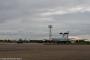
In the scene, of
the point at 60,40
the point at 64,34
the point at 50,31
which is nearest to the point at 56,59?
the point at 60,40

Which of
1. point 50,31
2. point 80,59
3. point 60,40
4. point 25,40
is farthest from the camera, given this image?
point 25,40

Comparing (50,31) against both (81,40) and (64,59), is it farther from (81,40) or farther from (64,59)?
(64,59)

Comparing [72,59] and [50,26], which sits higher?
[50,26]

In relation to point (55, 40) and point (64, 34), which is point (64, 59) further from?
point (64, 34)

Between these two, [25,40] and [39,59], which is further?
[25,40]

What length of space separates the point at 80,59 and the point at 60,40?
351 feet

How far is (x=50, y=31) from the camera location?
157 meters

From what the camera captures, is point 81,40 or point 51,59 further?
point 81,40

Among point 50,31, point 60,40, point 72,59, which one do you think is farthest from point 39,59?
point 50,31

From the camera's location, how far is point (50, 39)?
157500 mm

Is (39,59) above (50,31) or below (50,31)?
below

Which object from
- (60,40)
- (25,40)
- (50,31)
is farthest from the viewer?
(25,40)

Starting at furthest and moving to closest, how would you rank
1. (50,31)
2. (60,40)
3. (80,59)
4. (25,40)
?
1. (25,40)
2. (50,31)
3. (60,40)
4. (80,59)

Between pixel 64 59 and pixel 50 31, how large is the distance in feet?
387
